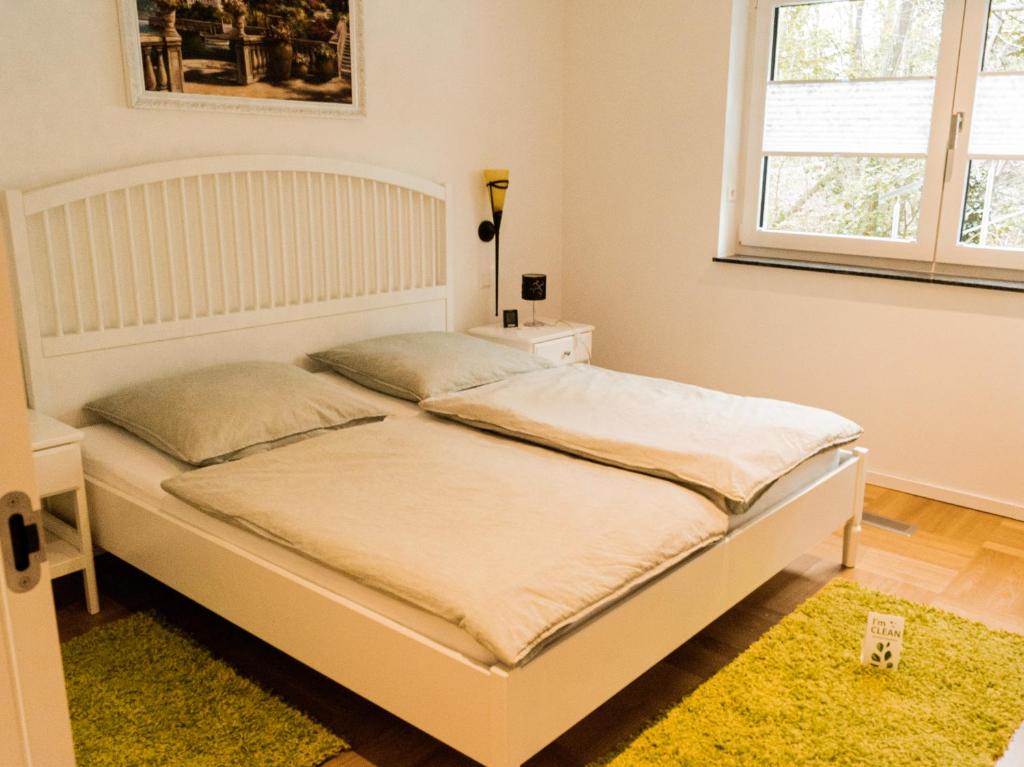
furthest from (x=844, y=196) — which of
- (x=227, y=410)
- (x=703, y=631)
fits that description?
(x=227, y=410)

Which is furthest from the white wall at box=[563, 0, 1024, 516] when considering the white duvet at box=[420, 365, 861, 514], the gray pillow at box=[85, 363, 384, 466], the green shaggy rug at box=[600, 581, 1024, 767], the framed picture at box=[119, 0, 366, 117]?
the gray pillow at box=[85, 363, 384, 466]

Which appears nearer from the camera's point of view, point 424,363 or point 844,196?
point 424,363

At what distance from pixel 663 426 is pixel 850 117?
185cm

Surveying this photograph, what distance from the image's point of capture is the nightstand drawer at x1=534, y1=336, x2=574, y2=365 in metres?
3.94

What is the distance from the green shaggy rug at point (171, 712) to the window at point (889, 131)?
9.51ft

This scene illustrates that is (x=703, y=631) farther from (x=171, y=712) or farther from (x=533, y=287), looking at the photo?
(x=533, y=287)

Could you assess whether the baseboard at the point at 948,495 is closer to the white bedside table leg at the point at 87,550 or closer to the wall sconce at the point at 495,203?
the wall sconce at the point at 495,203

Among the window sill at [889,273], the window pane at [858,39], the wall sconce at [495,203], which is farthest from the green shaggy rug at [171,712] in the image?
the window pane at [858,39]

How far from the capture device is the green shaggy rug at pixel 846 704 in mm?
2049

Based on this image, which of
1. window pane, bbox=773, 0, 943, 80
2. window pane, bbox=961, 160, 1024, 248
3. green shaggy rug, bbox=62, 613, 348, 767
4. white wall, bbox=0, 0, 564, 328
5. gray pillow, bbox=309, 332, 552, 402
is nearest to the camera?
green shaggy rug, bbox=62, 613, 348, 767

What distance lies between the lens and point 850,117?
3.73 metres

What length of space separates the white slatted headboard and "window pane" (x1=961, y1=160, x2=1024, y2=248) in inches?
82.3

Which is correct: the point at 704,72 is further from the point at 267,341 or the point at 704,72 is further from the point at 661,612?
the point at 661,612

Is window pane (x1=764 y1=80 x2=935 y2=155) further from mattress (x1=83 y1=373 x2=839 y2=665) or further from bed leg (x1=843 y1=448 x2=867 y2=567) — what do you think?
mattress (x1=83 y1=373 x2=839 y2=665)
